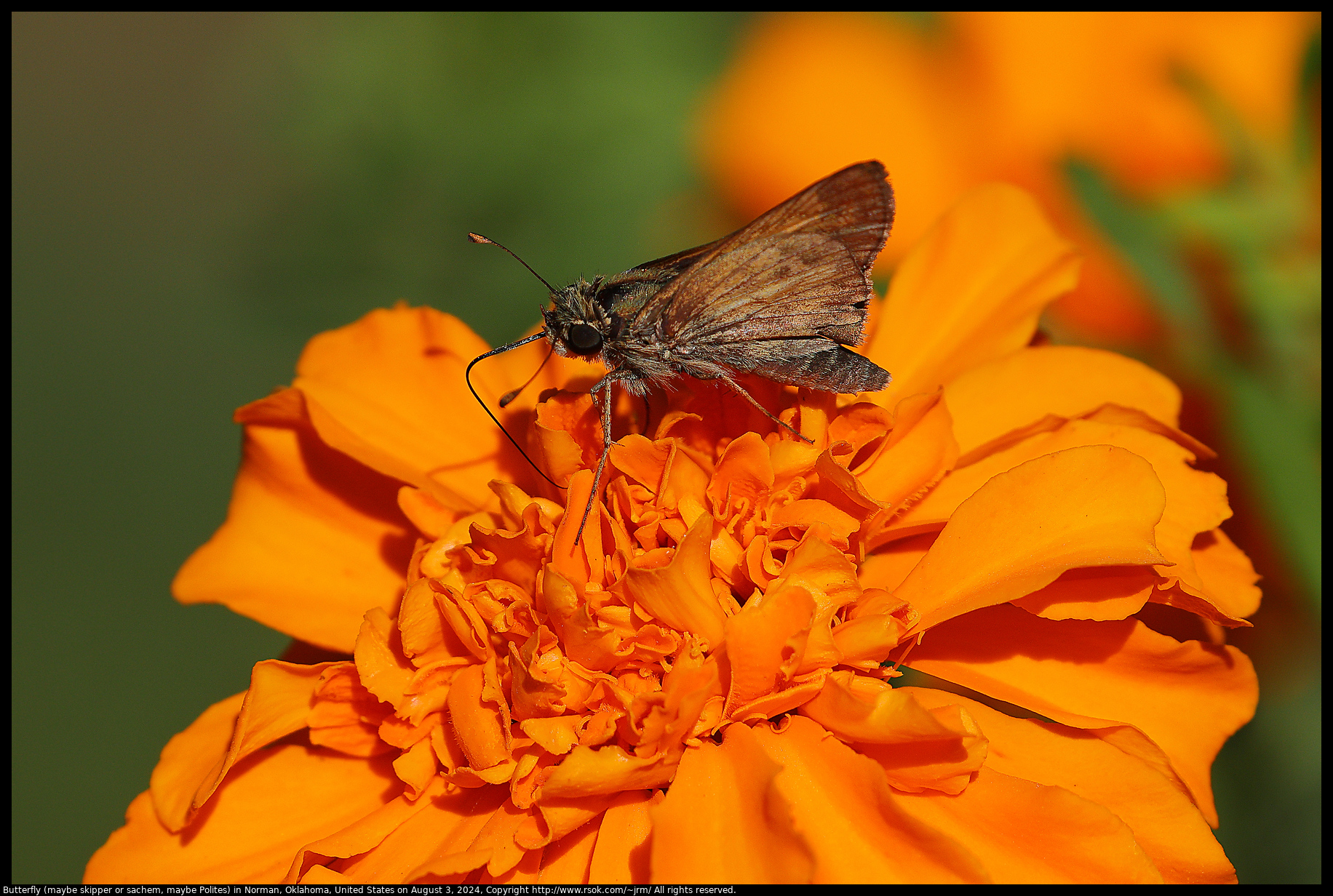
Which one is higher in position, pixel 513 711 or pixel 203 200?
pixel 203 200

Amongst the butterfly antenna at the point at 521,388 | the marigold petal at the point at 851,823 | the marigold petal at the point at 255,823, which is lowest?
the marigold petal at the point at 255,823

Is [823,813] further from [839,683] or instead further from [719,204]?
[719,204]

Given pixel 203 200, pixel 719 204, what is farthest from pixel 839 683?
pixel 203 200

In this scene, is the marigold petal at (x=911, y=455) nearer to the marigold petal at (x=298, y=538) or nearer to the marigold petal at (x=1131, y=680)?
the marigold petal at (x=1131, y=680)

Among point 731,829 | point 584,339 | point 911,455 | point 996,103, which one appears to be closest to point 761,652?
point 731,829

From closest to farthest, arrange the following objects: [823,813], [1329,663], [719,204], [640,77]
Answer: [823,813], [1329,663], [719,204], [640,77]

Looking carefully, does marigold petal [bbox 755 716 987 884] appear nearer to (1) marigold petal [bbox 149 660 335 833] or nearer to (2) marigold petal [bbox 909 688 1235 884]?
(2) marigold petal [bbox 909 688 1235 884]

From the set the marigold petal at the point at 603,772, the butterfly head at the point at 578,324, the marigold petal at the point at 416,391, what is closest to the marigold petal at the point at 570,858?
the marigold petal at the point at 603,772
